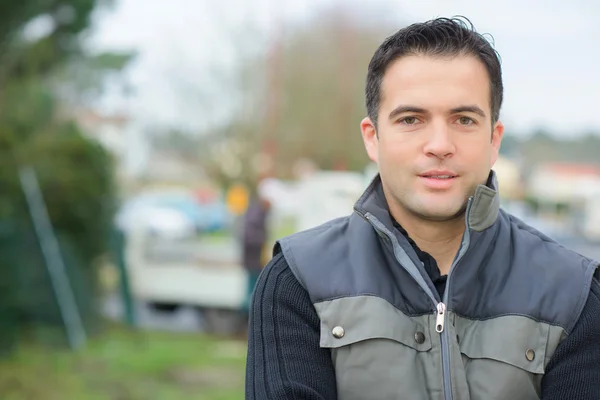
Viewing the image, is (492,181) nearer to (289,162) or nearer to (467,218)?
(467,218)

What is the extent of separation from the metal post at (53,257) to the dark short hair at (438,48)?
7652 millimetres

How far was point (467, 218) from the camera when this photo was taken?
6.53 ft

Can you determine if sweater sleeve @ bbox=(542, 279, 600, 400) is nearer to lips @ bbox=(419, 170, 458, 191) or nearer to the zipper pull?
the zipper pull

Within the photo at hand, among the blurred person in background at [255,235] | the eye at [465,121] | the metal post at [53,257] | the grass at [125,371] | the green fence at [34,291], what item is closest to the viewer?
the eye at [465,121]

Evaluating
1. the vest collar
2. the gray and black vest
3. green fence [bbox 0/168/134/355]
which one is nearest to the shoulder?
the gray and black vest

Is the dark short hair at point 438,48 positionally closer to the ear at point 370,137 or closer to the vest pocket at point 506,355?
the ear at point 370,137

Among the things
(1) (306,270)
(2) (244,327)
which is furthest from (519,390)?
(2) (244,327)

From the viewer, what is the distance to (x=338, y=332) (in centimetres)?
196

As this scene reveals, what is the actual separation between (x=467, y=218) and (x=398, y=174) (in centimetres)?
20

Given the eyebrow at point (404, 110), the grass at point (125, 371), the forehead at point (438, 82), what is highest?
the forehead at point (438, 82)

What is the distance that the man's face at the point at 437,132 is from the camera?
6.57ft

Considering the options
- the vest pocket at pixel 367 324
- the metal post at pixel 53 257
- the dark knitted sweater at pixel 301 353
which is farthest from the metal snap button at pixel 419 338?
the metal post at pixel 53 257

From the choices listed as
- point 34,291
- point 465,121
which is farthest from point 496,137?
point 34,291

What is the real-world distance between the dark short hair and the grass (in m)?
5.91
